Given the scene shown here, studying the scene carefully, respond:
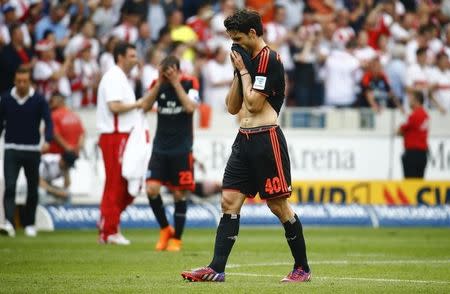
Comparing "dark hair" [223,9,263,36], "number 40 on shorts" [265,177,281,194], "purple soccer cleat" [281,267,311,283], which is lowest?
"purple soccer cleat" [281,267,311,283]

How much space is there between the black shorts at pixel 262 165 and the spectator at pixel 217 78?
14.5 meters

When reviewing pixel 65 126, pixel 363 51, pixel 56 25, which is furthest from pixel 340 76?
pixel 65 126

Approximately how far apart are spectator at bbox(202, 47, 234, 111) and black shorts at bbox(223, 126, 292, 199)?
14.5m

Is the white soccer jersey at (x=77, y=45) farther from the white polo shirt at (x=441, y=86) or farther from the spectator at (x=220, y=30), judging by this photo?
the white polo shirt at (x=441, y=86)

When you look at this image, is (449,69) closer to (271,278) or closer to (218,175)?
(218,175)

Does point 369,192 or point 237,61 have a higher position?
point 237,61

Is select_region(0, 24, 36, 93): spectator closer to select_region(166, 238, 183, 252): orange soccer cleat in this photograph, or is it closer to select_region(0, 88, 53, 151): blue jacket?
select_region(0, 88, 53, 151): blue jacket

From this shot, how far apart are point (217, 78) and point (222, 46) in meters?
0.76

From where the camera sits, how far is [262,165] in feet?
35.2

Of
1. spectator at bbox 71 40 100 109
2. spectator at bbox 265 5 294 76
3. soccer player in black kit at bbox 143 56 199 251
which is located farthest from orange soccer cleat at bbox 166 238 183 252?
spectator at bbox 265 5 294 76

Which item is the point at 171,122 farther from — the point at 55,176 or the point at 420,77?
the point at 420,77

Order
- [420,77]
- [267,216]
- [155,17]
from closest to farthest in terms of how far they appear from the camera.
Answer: [267,216]
[420,77]
[155,17]

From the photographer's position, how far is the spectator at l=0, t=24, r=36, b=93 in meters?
22.6

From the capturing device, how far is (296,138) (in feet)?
82.8
